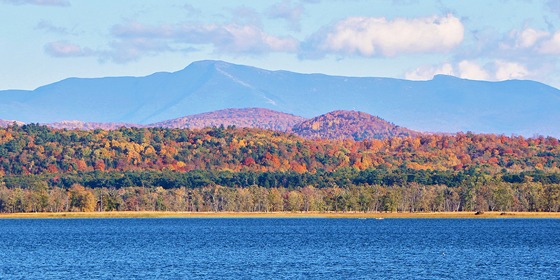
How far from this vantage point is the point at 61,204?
199m

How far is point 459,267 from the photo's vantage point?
80.1 meters

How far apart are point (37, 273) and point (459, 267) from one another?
1304 inches

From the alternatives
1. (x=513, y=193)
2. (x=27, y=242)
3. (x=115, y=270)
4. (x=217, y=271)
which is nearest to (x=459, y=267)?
(x=217, y=271)

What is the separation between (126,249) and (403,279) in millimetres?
40636

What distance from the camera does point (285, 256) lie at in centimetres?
9219

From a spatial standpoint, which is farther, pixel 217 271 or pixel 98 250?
pixel 98 250

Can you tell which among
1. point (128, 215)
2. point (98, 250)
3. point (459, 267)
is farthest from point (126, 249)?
point (128, 215)

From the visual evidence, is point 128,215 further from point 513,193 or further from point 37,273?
point 37,273

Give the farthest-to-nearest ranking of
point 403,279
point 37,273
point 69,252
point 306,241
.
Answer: point 306,241
point 69,252
point 37,273
point 403,279

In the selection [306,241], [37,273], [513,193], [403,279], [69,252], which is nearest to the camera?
[403,279]

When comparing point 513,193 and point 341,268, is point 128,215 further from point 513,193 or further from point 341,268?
point 341,268

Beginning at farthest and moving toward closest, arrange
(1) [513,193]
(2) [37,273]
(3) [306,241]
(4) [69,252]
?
(1) [513,193] → (3) [306,241] → (4) [69,252] → (2) [37,273]

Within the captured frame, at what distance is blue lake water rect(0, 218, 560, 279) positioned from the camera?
249 ft

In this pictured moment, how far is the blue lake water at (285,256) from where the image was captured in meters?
75.8
